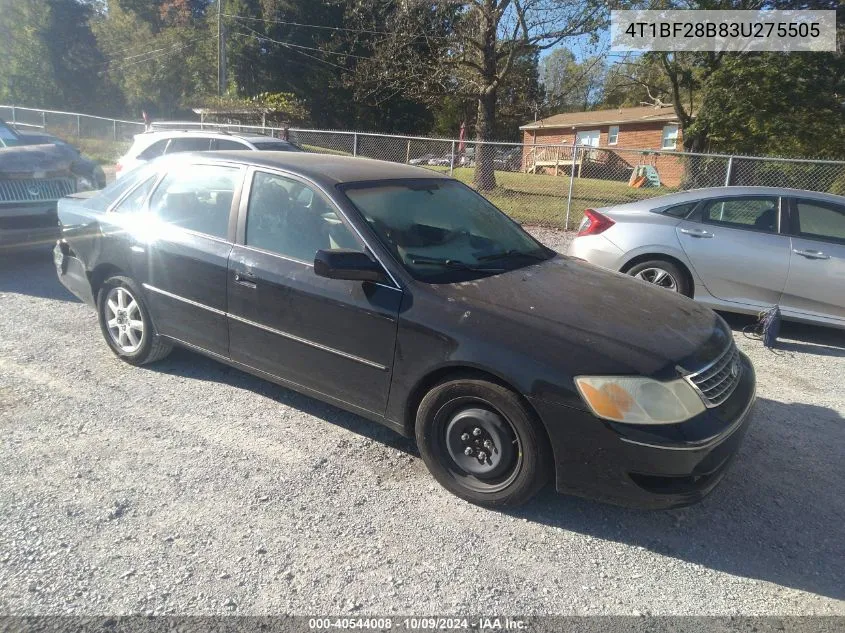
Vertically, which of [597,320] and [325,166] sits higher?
[325,166]

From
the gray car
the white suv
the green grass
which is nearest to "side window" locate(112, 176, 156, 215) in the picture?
the gray car

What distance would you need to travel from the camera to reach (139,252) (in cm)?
444

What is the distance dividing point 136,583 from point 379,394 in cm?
142

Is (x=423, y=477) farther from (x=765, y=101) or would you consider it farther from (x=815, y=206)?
(x=765, y=101)

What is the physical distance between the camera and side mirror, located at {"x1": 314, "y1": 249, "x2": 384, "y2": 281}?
326cm

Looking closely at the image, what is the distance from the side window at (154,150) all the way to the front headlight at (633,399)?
9.55 m

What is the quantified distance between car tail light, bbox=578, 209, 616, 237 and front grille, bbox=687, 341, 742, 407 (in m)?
3.49

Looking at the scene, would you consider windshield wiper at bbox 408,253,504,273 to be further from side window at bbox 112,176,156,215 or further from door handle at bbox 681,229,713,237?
door handle at bbox 681,229,713,237

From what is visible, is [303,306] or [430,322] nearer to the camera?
[430,322]

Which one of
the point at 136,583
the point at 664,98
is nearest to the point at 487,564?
the point at 136,583

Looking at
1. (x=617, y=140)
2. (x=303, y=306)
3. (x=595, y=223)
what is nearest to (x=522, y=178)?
(x=595, y=223)

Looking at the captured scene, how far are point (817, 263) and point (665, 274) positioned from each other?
1.31 m

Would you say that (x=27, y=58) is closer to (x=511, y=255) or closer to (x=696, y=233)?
(x=696, y=233)

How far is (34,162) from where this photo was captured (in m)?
7.52
